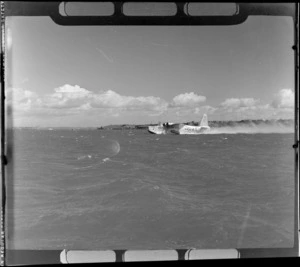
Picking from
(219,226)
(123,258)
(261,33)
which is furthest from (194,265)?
(219,226)

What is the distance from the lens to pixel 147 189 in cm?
763

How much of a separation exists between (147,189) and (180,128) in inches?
95.3

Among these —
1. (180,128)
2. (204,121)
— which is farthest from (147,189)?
(204,121)

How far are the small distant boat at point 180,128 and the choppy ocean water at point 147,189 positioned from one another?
0.11m

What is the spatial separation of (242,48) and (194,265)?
3549mm

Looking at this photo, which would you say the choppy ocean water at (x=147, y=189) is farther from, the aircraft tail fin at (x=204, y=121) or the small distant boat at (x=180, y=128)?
the aircraft tail fin at (x=204, y=121)

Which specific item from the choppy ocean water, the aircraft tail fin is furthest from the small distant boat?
the choppy ocean water

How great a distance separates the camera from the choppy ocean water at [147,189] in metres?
5.10

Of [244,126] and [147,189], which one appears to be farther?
[147,189]

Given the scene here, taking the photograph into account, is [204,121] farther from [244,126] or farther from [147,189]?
[147,189]

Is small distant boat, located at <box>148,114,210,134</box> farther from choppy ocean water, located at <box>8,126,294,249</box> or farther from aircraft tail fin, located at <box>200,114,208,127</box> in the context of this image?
choppy ocean water, located at <box>8,126,294,249</box>

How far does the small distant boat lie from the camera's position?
5445 mm

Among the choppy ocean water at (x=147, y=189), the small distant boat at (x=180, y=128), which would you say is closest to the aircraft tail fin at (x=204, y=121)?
the small distant boat at (x=180, y=128)

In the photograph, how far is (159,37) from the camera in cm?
413
